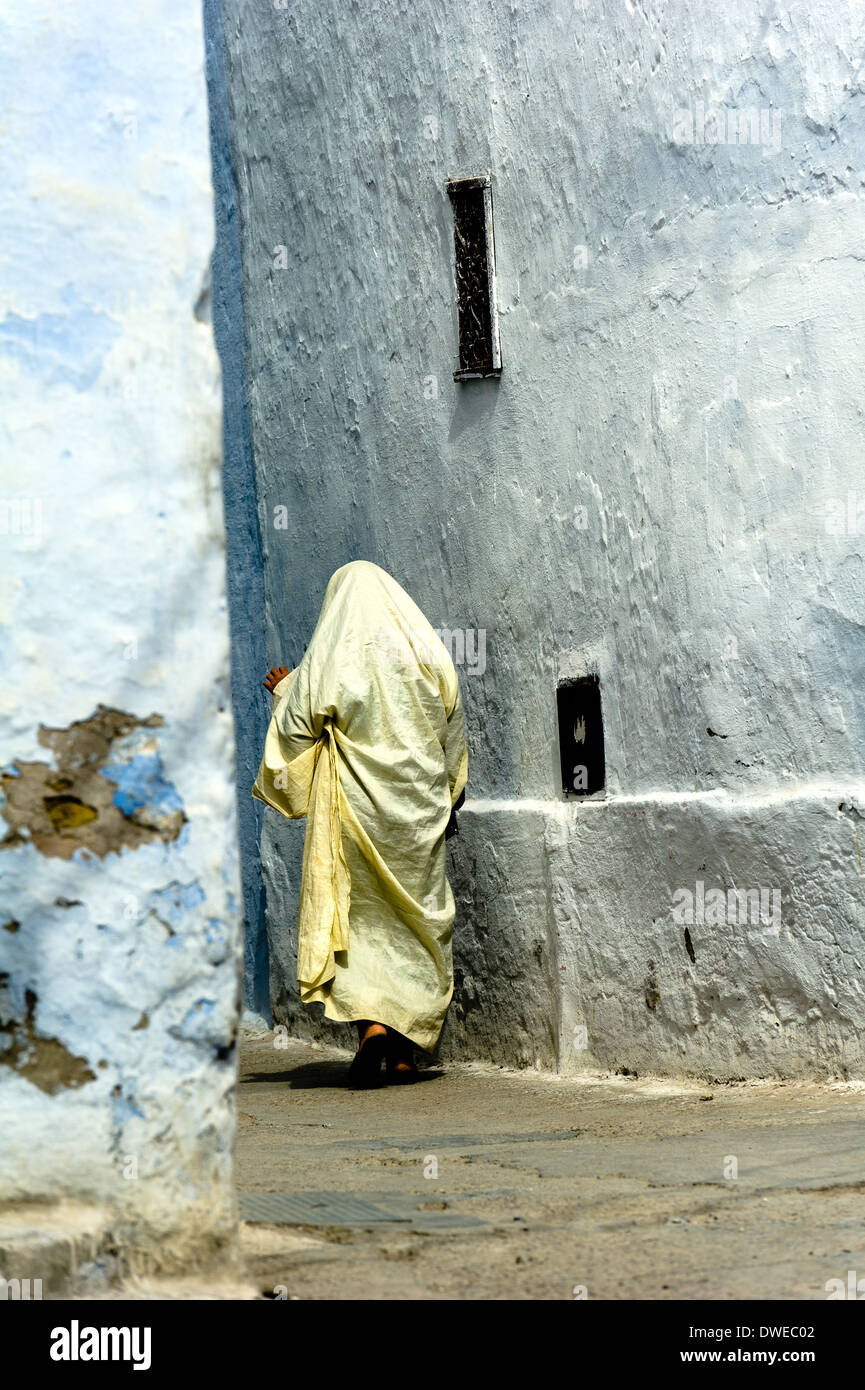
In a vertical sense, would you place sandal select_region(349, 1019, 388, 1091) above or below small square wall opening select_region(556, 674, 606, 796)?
below

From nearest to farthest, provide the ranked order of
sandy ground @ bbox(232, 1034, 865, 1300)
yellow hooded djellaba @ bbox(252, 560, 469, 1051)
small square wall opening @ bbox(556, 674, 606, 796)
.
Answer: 1. sandy ground @ bbox(232, 1034, 865, 1300)
2. small square wall opening @ bbox(556, 674, 606, 796)
3. yellow hooded djellaba @ bbox(252, 560, 469, 1051)

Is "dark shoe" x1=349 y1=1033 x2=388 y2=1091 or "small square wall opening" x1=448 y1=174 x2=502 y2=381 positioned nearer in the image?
"dark shoe" x1=349 y1=1033 x2=388 y2=1091

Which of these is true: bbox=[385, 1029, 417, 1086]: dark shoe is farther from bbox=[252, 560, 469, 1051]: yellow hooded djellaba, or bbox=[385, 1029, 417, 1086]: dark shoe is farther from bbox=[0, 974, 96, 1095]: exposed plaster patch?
bbox=[0, 974, 96, 1095]: exposed plaster patch

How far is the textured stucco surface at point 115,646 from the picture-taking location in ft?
8.15

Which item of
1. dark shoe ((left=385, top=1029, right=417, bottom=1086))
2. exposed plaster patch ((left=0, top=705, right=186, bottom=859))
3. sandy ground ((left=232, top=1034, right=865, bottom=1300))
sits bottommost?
dark shoe ((left=385, top=1029, right=417, bottom=1086))

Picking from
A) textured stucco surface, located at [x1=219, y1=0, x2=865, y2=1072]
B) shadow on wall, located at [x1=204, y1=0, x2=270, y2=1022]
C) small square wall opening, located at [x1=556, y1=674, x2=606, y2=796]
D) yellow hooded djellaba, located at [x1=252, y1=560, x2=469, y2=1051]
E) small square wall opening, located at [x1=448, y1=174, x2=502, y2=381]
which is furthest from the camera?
shadow on wall, located at [x1=204, y1=0, x2=270, y2=1022]

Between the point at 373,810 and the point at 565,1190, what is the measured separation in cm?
247

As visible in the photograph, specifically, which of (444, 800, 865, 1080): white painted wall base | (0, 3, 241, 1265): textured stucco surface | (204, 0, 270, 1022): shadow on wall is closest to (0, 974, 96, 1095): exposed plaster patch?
(0, 3, 241, 1265): textured stucco surface

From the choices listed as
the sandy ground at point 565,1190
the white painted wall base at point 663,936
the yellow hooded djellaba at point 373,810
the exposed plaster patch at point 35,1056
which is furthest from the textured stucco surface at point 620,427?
the exposed plaster patch at point 35,1056

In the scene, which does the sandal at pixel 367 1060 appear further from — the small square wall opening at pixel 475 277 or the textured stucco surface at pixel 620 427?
the small square wall opening at pixel 475 277

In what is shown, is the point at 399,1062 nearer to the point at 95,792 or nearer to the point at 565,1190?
the point at 565,1190

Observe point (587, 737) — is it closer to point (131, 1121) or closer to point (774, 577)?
point (774, 577)

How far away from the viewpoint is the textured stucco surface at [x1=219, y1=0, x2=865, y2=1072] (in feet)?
15.5

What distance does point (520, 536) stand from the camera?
5.86 metres
